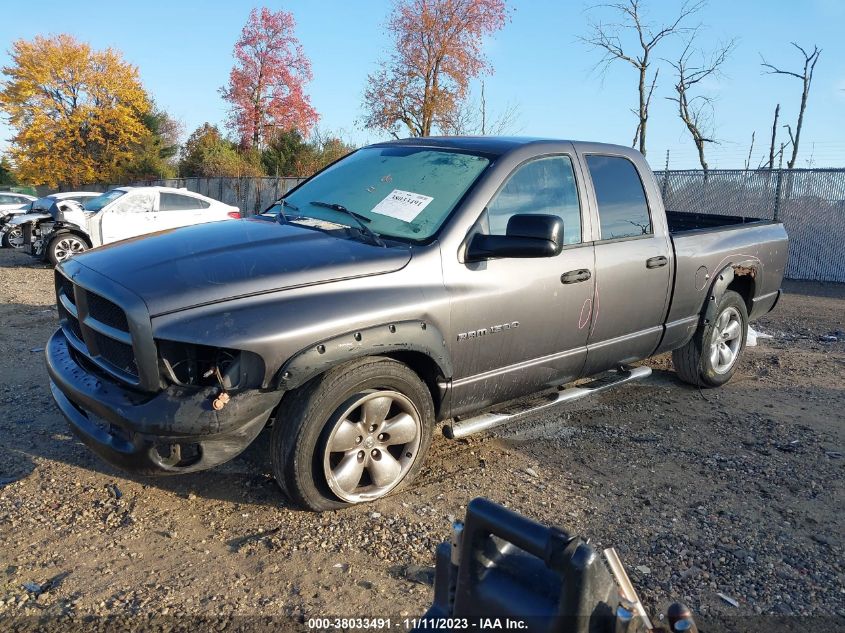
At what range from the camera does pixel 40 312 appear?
805 cm

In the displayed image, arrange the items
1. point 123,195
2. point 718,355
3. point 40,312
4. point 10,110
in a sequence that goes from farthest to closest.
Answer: point 10,110, point 123,195, point 40,312, point 718,355

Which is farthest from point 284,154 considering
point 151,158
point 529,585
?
point 529,585

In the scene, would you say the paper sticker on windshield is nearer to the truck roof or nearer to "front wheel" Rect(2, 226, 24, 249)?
the truck roof

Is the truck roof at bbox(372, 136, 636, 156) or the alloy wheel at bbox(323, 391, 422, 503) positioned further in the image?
the truck roof at bbox(372, 136, 636, 156)

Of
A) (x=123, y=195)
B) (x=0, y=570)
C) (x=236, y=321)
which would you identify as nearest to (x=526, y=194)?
(x=236, y=321)

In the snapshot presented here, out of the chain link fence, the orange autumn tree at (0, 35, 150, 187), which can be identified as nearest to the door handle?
the chain link fence

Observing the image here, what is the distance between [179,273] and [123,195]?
10.9 metres

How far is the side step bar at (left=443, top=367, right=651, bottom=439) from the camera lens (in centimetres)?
362

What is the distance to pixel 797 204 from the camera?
1328 centimetres

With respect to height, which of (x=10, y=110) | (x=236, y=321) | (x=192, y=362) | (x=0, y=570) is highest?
(x=10, y=110)

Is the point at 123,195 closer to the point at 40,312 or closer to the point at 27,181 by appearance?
the point at 40,312

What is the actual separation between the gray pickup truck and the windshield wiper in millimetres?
17

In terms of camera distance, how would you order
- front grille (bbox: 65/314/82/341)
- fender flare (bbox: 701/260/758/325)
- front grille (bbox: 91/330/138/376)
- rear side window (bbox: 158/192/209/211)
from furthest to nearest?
rear side window (bbox: 158/192/209/211) < fender flare (bbox: 701/260/758/325) < front grille (bbox: 65/314/82/341) < front grille (bbox: 91/330/138/376)

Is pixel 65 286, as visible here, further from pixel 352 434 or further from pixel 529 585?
pixel 529 585
